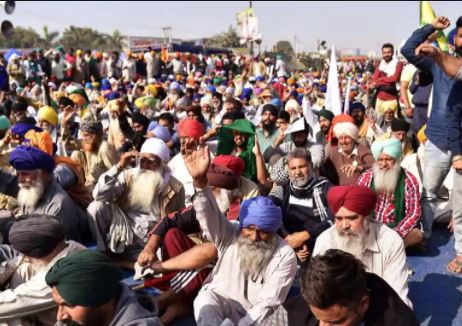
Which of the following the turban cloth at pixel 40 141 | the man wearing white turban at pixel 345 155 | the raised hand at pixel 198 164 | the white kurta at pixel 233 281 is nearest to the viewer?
the raised hand at pixel 198 164

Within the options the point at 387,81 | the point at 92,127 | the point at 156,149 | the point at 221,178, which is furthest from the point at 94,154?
the point at 387,81

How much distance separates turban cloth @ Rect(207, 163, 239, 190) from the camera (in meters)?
3.84

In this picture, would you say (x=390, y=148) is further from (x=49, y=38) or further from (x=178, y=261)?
(x=49, y=38)

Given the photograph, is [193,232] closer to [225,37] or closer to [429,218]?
[429,218]

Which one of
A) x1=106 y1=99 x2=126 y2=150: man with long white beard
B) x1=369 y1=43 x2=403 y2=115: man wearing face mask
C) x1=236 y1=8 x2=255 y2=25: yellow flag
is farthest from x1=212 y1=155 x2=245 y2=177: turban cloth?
x1=236 y1=8 x2=255 y2=25: yellow flag

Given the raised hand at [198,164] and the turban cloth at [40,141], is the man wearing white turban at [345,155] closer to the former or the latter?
the raised hand at [198,164]

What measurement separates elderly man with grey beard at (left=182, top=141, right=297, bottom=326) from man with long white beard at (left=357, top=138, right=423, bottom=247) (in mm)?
1344

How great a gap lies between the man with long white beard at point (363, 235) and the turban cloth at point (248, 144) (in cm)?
192

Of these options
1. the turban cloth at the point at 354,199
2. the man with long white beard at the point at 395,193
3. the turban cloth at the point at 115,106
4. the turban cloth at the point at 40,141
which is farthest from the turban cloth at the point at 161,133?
the turban cloth at the point at 354,199

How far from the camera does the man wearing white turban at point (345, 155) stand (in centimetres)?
493

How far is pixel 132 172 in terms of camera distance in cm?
416

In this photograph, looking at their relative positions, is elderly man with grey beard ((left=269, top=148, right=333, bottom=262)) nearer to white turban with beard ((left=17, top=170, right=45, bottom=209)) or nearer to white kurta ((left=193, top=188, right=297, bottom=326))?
white kurta ((left=193, top=188, right=297, bottom=326))

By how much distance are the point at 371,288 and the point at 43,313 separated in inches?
63.6

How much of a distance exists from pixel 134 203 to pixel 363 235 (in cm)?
192
